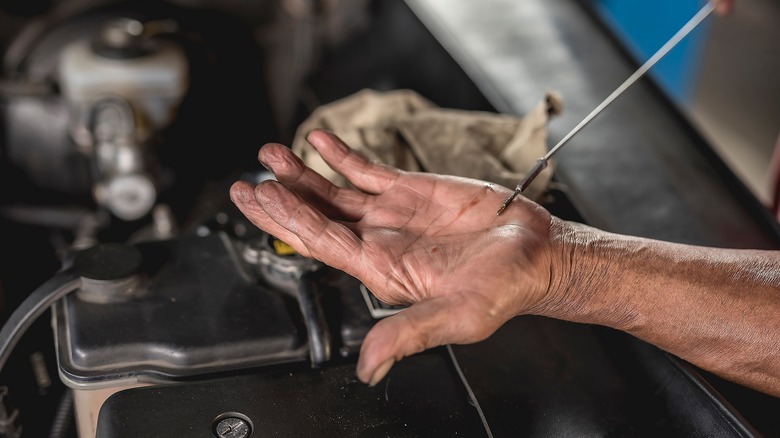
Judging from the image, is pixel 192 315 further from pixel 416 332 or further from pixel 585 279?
pixel 585 279

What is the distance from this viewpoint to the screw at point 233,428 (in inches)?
31.5

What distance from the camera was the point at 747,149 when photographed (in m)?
2.14

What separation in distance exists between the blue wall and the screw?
1997 mm

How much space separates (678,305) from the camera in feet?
3.01

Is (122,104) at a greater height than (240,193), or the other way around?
(122,104)

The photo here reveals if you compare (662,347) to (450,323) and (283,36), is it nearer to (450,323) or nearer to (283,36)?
(450,323)

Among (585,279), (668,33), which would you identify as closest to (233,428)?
(585,279)

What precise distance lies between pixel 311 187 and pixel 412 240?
0.49 ft

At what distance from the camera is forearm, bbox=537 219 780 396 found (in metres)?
0.91

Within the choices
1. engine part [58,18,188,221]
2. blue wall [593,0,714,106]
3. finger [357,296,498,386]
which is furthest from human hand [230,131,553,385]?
blue wall [593,0,714,106]

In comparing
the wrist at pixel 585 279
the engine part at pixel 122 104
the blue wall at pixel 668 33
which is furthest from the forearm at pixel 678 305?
the blue wall at pixel 668 33

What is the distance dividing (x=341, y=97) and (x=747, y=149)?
1110 mm

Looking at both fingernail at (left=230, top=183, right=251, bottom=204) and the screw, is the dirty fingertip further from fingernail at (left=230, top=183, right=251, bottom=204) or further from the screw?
the screw

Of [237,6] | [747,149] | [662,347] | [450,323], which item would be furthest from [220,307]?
[747,149]
